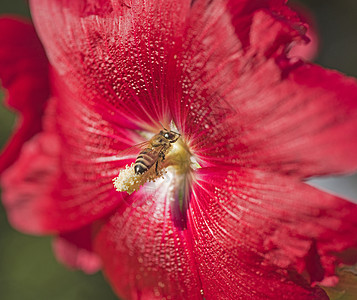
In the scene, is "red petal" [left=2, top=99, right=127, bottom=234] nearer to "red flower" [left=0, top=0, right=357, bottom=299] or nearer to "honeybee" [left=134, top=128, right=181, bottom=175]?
"red flower" [left=0, top=0, right=357, bottom=299]

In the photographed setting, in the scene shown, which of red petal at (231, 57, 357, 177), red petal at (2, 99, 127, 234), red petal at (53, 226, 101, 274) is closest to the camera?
red petal at (231, 57, 357, 177)

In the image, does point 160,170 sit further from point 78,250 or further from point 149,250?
point 78,250

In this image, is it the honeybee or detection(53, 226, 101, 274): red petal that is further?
detection(53, 226, 101, 274): red petal

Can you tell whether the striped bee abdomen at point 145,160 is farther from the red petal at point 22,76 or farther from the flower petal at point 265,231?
the red petal at point 22,76

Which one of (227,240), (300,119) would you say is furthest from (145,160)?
(300,119)

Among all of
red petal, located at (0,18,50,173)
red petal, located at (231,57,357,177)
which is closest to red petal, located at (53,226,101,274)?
red petal, located at (0,18,50,173)

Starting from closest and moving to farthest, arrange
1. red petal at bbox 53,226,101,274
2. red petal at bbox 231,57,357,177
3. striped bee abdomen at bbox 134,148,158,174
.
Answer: red petal at bbox 231,57,357,177
striped bee abdomen at bbox 134,148,158,174
red petal at bbox 53,226,101,274

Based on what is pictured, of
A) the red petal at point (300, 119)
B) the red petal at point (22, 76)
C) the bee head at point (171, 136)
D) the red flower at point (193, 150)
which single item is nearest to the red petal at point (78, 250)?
the red flower at point (193, 150)
